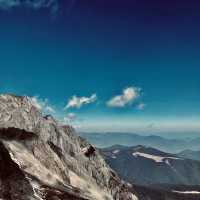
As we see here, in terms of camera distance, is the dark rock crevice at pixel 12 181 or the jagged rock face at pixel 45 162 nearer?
the dark rock crevice at pixel 12 181

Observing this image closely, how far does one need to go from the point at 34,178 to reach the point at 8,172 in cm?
284

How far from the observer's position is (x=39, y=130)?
4238 centimetres

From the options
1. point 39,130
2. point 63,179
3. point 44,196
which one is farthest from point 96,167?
point 44,196

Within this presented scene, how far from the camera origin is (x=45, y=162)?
113 ft

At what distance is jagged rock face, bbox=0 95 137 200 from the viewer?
92.2 ft

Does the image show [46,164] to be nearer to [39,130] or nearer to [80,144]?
[39,130]

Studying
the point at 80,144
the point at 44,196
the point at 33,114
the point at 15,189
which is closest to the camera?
the point at 15,189

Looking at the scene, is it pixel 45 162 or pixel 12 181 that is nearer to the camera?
pixel 12 181

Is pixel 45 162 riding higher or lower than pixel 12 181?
higher

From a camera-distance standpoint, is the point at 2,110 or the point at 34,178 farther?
the point at 2,110

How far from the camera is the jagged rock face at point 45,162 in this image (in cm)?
2810

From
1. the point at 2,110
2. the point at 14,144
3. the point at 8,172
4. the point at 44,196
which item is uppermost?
the point at 2,110

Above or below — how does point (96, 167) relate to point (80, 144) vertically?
below

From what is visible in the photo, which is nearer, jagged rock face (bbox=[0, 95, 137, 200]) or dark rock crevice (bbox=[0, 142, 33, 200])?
dark rock crevice (bbox=[0, 142, 33, 200])
